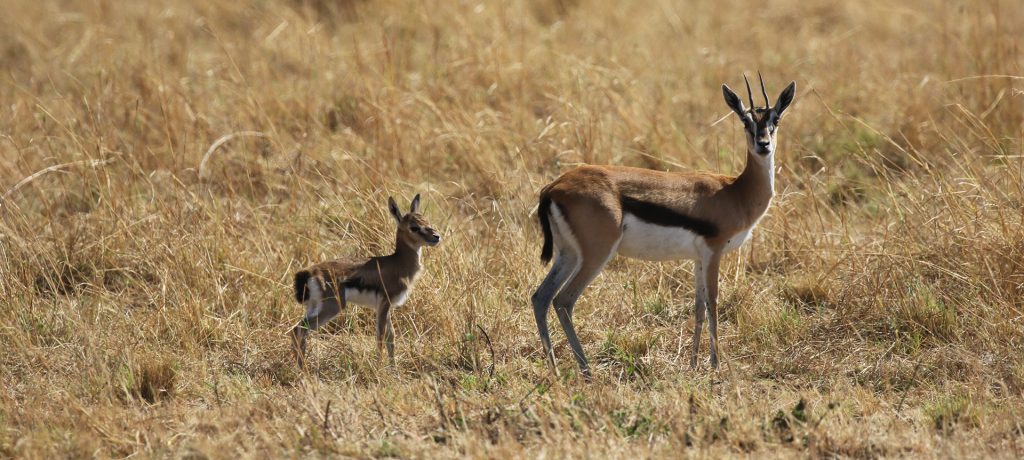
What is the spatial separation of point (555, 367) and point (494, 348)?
1.95 feet

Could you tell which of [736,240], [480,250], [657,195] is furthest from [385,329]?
[736,240]

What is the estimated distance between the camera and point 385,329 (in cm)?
637

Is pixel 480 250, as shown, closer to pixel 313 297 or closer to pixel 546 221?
pixel 546 221

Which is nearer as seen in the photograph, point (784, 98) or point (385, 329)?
point (385, 329)

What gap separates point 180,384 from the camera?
6.00 meters

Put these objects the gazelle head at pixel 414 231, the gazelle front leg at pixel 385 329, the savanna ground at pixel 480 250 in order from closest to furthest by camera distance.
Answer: the savanna ground at pixel 480 250, the gazelle front leg at pixel 385 329, the gazelle head at pixel 414 231

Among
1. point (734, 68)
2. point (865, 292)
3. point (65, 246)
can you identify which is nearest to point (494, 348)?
point (865, 292)

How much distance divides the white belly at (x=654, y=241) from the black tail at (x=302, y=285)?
5.40 ft

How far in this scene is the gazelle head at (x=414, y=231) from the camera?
6457 mm

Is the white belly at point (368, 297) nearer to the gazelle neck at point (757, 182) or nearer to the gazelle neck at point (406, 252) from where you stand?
the gazelle neck at point (406, 252)

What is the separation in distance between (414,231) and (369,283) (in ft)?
1.28

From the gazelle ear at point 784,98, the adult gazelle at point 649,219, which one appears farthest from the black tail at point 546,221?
the gazelle ear at point 784,98

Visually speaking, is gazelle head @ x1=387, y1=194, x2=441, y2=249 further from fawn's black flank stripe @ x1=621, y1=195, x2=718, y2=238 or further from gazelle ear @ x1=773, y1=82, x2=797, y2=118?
gazelle ear @ x1=773, y1=82, x2=797, y2=118

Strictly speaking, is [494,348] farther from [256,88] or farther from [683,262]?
[256,88]
